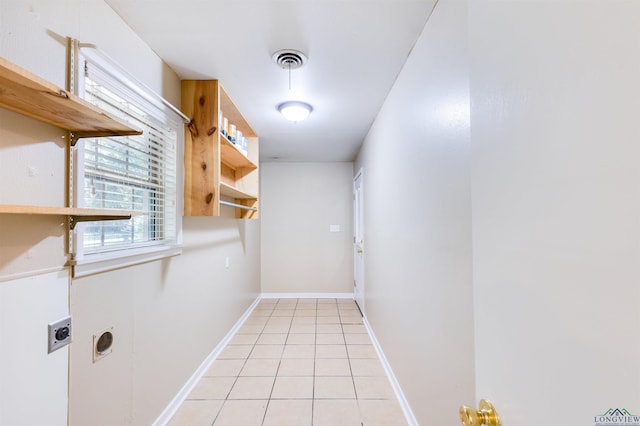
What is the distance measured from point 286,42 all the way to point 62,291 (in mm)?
1612

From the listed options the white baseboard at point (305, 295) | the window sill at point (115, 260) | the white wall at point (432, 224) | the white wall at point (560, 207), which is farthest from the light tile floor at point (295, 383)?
the white wall at point (560, 207)

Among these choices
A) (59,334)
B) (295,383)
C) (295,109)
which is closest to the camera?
(59,334)

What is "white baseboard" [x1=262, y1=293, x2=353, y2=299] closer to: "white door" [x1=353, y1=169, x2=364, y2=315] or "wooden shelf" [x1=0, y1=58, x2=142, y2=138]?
"white door" [x1=353, y1=169, x2=364, y2=315]

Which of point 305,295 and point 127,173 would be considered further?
point 305,295

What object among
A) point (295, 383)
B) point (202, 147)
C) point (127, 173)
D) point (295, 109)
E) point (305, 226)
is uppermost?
point (295, 109)

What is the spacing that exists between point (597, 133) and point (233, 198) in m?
3.28

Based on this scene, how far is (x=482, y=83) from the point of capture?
67cm

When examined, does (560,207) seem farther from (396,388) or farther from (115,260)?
(396,388)

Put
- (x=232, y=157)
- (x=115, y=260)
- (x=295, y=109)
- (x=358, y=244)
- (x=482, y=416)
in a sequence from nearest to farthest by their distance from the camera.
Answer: (x=482, y=416)
(x=115, y=260)
(x=295, y=109)
(x=232, y=157)
(x=358, y=244)

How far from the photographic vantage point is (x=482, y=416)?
63cm

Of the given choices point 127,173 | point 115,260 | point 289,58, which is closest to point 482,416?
point 115,260

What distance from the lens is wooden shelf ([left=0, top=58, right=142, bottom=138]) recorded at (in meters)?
0.77

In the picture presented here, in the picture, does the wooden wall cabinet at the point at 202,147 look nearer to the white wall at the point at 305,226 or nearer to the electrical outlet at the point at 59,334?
the electrical outlet at the point at 59,334

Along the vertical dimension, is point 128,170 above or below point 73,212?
above
